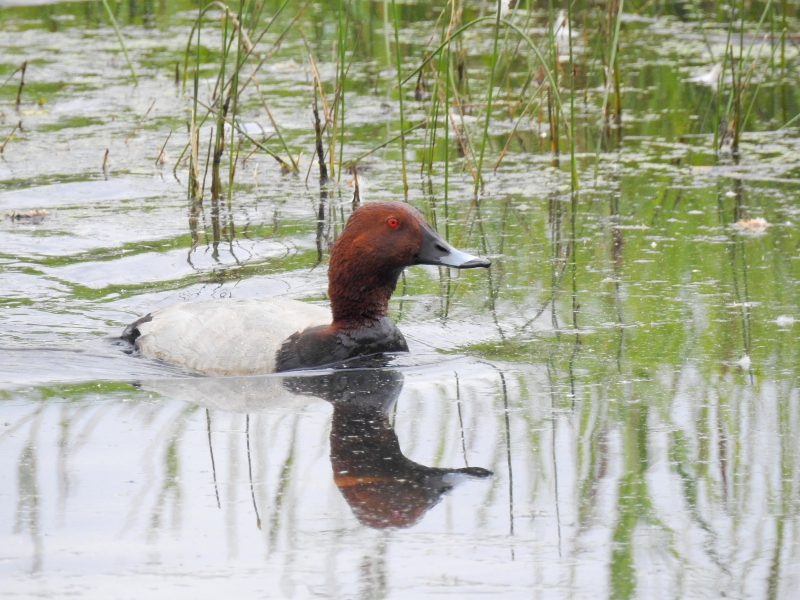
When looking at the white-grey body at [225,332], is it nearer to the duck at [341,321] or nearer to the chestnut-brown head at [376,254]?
the duck at [341,321]

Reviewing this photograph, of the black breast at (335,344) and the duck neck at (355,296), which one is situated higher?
the duck neck at (355,296)

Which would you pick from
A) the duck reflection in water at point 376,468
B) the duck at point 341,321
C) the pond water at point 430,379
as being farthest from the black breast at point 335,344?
the duck reflection in water at point 376,468

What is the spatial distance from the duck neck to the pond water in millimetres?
308

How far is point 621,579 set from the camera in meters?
3.53

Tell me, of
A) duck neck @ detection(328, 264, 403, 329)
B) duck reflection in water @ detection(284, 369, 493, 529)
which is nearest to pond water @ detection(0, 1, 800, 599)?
duck reflection in water @ detection(284, 369, 493, 529)

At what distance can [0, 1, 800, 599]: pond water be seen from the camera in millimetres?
3684

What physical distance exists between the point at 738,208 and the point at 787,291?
6.09 feet

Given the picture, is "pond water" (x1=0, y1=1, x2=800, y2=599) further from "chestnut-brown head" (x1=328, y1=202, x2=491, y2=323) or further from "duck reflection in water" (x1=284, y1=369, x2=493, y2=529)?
"chestnut-brown head" (x1=328, y1=202, x2=491, y2=323)

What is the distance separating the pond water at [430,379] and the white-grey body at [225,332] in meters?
0.17

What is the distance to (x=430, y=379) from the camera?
5605mm

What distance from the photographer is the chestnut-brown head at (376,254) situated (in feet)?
19.7

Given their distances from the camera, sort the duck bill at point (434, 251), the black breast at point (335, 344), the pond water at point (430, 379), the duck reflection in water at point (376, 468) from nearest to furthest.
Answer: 1. the pond water at point (430, 379)
2. the duck reflection in water at point (376, 468)
3. the black breast at point (335, 344)
4. the duck bill at point (434, 251)

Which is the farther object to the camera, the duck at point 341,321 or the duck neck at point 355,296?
the duck neck at point 355,296

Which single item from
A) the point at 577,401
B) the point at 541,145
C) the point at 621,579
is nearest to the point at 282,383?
the point at 577,401
